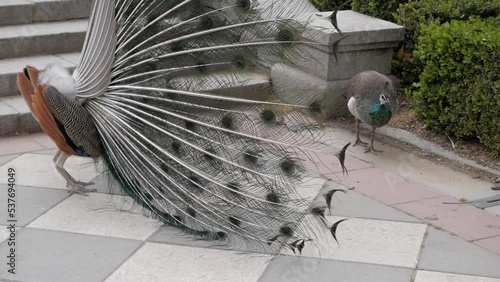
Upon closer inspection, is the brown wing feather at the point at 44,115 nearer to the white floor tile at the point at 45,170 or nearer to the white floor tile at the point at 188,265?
the white floor tile at the point at 45,170

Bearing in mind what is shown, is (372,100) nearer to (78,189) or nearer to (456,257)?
(456,257)

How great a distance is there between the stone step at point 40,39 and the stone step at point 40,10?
0.07 m

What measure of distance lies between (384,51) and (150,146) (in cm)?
287

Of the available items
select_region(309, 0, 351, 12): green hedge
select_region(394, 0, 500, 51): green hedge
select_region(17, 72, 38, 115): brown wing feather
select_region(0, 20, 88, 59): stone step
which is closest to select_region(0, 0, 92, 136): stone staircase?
select_region(0, 20, 88, 59): stone step

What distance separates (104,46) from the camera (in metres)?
4.94

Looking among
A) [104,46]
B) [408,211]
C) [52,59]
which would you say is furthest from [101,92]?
[52,59]

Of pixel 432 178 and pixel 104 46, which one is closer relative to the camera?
pixel 104 46

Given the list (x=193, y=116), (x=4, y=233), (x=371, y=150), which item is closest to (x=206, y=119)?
(x=193, y=116)

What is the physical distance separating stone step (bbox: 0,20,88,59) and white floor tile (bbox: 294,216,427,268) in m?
3.75

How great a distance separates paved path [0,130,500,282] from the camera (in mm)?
4402

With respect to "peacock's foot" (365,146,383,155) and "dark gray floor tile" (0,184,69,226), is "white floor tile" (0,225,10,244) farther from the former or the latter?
"peacock's foot" (365,146,383,155)

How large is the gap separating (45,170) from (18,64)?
5.84ft

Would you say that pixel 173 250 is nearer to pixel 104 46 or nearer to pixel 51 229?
pixel 51 229

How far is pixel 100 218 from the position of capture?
5125 millimetres
